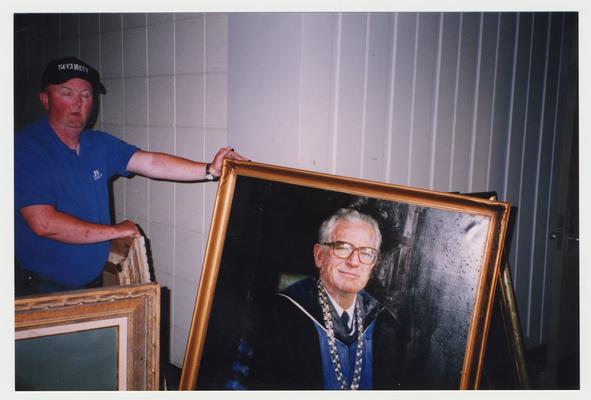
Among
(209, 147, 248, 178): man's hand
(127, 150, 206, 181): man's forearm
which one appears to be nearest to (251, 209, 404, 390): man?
(209, 147, 248, 178): man's hand

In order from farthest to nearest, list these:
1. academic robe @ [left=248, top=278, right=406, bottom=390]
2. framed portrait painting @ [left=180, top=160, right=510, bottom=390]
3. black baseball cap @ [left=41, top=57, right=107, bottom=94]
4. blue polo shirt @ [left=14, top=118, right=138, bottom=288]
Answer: black baseball cap @ [left=41, top=57, right=107, bottom=94], blue polo shirt @ [left=14, top=118, right=138, bottom=288], academic robe @ [left=248, top=278, right=406, bottom=390], framed portrait painting @ [left=180, top=160, right=510, bottom=390]

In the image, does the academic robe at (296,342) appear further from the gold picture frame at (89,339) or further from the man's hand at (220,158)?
the man's hand at (220,158)

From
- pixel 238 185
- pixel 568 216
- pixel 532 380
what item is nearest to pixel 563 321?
pixel 532 380

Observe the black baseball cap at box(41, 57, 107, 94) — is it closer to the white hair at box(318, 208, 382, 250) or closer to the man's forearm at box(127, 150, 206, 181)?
the man's forearm at box(127, 150, 206, 181)

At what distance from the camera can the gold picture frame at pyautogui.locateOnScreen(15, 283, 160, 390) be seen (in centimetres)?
100

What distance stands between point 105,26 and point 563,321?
2790 millimetres

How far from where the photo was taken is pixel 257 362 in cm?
114

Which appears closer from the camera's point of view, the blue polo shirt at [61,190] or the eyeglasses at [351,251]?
the eyeglasses at [351,251]

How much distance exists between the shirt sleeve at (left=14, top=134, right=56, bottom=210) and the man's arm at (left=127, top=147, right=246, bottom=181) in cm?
34

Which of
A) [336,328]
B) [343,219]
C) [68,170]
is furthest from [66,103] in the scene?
[336,328]

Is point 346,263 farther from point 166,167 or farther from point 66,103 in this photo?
point 66,103

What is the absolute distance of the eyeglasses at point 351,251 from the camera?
3.50ft

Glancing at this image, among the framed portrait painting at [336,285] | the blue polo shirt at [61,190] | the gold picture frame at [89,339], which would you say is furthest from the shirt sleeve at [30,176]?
the framed portrait painting at [336,285]
